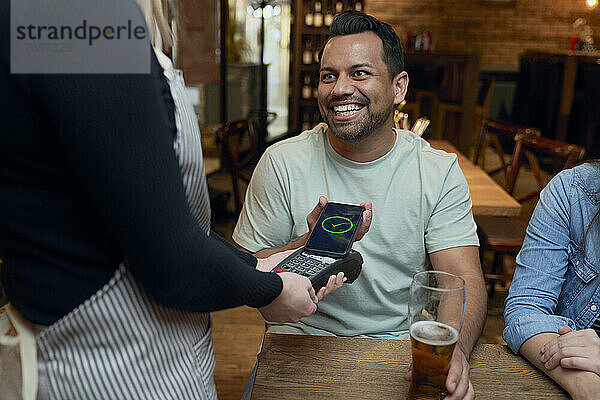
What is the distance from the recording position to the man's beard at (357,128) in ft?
5.13

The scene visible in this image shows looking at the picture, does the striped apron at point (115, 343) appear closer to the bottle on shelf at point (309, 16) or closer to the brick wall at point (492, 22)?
the bottle on shelf at point (309, 16)

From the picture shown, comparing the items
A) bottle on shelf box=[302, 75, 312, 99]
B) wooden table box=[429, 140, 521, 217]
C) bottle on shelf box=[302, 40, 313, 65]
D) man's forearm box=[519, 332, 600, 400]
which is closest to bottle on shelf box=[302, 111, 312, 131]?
bottle on shelf box=[302, 75, 312, 99]

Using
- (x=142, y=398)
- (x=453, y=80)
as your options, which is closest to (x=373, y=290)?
(x=142, y=398)

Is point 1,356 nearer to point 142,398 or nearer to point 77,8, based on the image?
point 142,398

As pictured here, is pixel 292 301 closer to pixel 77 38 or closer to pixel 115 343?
pixel 115 343

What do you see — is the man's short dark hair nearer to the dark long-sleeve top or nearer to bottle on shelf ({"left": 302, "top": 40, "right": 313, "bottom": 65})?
the dark long-sleeve top

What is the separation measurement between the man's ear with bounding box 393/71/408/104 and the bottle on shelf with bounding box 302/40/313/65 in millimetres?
5337

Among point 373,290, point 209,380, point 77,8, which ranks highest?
point 77,8

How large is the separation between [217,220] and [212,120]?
1615 millimetres

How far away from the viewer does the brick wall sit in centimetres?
907

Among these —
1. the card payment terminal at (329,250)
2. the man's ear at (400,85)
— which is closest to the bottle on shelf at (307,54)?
the man's ear at (400,85)

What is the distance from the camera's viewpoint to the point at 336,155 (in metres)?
1.58

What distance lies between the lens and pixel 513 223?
3146 millimetres

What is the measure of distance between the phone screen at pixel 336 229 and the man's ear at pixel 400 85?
1.94 feet
